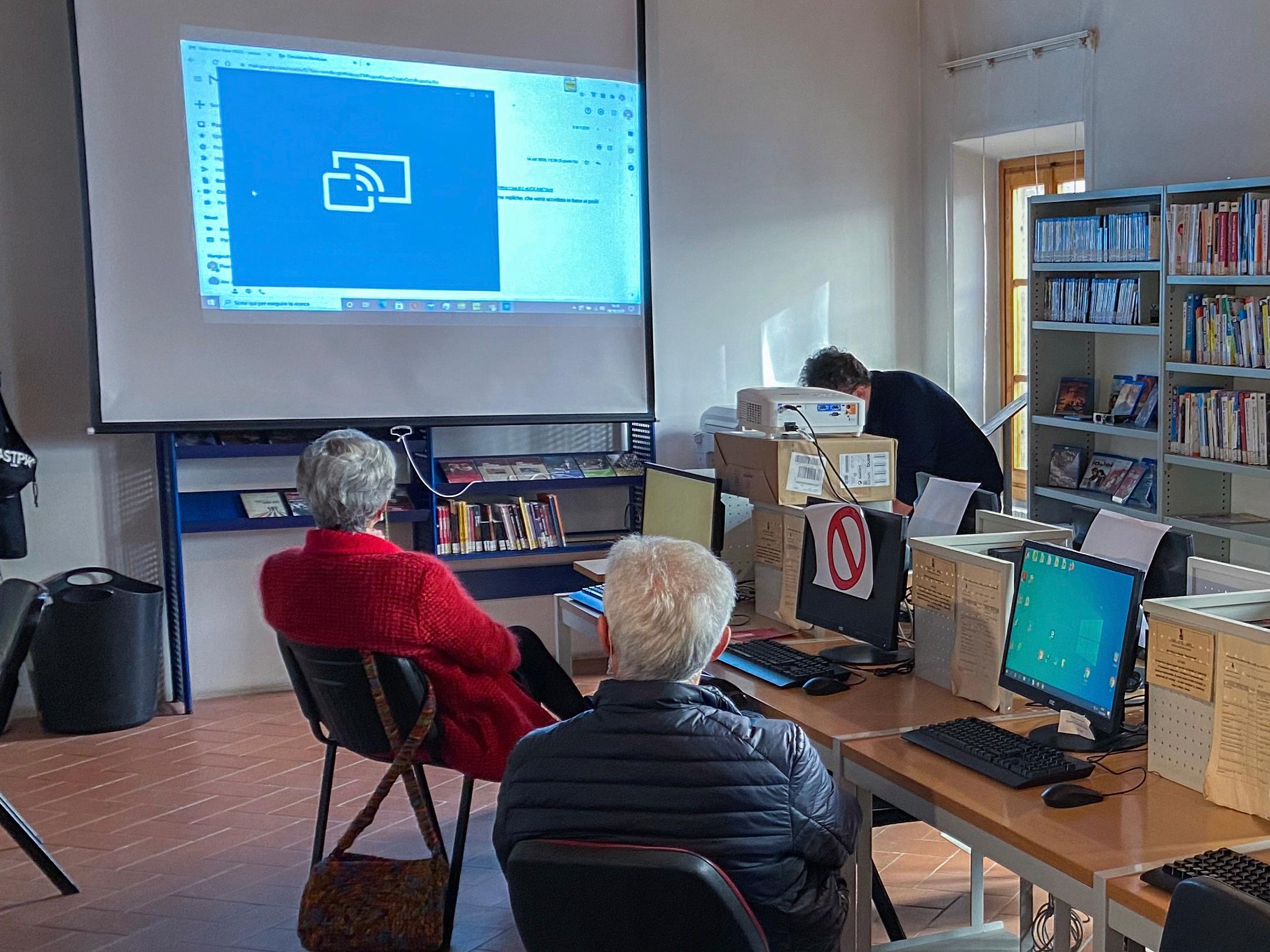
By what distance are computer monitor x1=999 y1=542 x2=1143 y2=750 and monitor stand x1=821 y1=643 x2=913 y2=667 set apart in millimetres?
494

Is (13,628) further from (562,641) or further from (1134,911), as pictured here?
(1134,911)

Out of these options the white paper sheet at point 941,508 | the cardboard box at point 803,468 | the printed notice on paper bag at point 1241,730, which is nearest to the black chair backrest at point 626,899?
the printed notice on paper bag at point 1241,730

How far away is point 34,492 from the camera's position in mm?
5000

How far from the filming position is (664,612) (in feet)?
6.66

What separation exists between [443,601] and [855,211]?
414cm

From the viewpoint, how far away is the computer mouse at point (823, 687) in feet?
9.34

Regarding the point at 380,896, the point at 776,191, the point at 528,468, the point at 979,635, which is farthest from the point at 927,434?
the point at 380,896

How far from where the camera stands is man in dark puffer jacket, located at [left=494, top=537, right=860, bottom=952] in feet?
6.02

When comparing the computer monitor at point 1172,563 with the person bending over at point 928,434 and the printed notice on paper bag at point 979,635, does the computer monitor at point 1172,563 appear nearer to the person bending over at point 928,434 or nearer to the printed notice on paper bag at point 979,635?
the printed notice on paper bag at point 979,635

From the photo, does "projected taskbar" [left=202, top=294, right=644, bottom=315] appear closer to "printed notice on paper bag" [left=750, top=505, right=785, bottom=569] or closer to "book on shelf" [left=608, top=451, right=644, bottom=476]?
"book on shelf" [left=608, top=451, right=644, bottom=476]

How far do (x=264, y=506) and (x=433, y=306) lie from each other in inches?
43.8

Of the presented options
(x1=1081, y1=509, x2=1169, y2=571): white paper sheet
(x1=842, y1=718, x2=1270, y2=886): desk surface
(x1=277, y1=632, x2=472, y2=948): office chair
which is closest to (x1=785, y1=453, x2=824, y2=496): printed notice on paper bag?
(x1=1081, y1=509, x2=1169, y2=571): white paper sheet

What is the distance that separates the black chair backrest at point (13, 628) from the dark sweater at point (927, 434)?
10.5 feet

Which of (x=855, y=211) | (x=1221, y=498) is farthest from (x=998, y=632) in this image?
(x=855, y=211)
